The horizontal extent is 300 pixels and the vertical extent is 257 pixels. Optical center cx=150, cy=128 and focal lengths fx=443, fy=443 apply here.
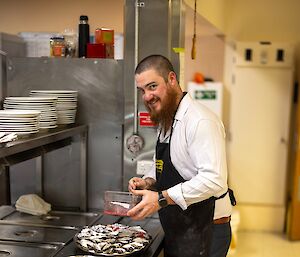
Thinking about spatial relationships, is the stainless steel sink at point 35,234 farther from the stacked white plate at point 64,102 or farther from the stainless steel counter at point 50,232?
the stacked white plate at point 64,102

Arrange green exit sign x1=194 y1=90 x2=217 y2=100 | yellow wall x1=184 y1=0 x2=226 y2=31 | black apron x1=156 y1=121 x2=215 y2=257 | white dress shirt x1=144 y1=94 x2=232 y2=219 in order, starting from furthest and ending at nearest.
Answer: green exit sign x1=194 y1=90 x2=217 y2=100
yellow wall x1=184 y1=0 x2=226 y2=31
black apron x1=156 y1=121 x2=215 y2=257
white dress shirt x1=144 y1=94 x2=232 y2=219

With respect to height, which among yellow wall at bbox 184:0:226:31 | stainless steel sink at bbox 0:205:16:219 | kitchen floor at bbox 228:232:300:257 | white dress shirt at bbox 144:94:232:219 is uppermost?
yellow wall at bbox 184:0:226:31

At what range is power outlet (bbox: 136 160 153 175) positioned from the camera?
255cm

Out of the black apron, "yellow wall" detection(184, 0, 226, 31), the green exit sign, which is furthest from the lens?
the green exit sign

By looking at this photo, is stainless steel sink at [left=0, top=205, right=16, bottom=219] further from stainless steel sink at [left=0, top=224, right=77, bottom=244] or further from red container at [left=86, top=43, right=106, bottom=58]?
red container at [left=86, top=43, right=106, bottom=58]

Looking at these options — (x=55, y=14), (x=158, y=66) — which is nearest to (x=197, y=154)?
(x=158, y=66)

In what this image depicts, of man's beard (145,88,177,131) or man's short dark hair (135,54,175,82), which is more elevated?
man's short dark hair (135,54,175,82)

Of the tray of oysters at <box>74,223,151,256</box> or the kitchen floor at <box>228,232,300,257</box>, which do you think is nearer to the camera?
the tray of oysters at <box>74,223,151,256</box>

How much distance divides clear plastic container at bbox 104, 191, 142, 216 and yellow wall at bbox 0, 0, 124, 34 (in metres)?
3.15

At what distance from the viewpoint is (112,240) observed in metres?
2.05

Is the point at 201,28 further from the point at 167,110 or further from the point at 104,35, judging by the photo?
the point at 167,110

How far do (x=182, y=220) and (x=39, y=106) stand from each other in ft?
2.89

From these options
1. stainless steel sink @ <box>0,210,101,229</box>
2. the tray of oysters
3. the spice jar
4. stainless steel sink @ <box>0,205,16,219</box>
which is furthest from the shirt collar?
stainless steel sink @ <box>0,205,16,219</box>

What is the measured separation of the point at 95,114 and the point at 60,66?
0.36 meters
